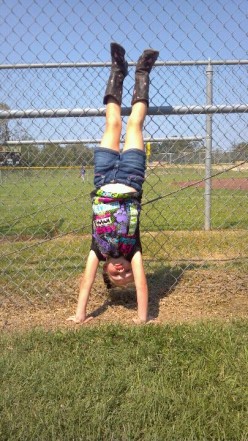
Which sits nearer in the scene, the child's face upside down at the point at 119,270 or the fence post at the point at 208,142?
the child's face upside down at the point at 119,270

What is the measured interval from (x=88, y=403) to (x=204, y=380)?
0.64 metres

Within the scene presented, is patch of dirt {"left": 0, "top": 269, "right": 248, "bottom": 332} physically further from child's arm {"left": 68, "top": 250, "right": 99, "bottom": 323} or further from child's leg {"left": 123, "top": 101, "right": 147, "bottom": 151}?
child's leg {"left": 123, "top": 101, "right": 147, "bottom": 151}

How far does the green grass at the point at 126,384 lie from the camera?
2.28 meters

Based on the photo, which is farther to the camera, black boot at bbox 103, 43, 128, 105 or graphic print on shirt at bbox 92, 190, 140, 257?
black boot at bbox 103, 43, 128, 105

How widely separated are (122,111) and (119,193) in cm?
71

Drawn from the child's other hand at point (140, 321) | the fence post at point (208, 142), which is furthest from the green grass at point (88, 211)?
the child's other hand at point (140, 321)

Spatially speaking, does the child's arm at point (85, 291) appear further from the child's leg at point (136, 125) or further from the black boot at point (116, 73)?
the black boot at point (116, 73)

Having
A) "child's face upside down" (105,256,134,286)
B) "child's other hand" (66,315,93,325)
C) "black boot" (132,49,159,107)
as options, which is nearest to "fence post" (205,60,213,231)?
"black boot" (132,49,159,107)

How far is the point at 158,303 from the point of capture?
13.6ft

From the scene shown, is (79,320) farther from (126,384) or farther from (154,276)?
(154,276)

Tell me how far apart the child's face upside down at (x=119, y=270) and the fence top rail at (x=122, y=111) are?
114 cm

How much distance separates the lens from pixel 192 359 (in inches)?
114

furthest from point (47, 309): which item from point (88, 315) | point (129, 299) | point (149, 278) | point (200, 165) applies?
point (200, 165)

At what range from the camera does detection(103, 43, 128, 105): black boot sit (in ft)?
12.8
